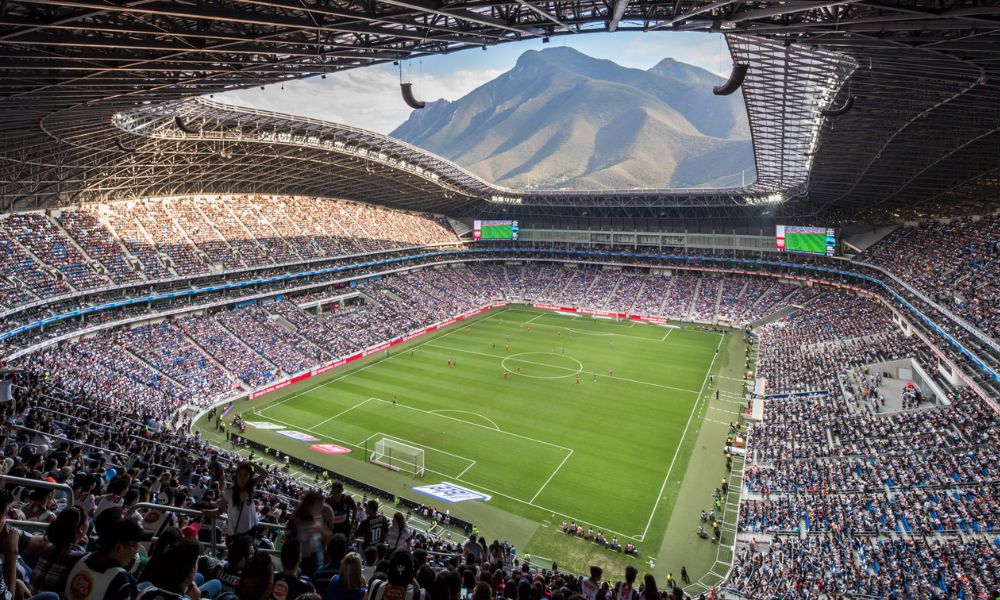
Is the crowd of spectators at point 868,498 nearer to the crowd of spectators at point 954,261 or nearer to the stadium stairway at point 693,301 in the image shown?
the crowd of spectators at point 954,261

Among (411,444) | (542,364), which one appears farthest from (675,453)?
(542,364)

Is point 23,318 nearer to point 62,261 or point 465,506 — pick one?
point 62,261

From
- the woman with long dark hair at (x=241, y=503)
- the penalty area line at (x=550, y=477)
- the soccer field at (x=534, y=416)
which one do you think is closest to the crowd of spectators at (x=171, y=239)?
the soccer field at (x=534, y=416)

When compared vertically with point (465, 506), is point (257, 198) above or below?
above

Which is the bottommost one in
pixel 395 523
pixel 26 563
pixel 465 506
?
pixel 465 506

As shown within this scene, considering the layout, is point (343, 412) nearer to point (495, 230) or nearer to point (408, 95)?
point (408, 95)

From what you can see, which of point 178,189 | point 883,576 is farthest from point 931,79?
point 178,189
